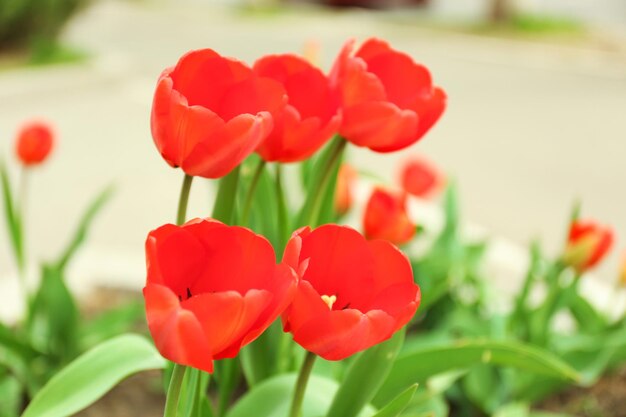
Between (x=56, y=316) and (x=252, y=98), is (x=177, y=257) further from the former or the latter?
(x=56, y=316)

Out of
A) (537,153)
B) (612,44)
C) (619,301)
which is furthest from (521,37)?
(619,301)

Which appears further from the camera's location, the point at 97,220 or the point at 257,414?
the point at 97,220

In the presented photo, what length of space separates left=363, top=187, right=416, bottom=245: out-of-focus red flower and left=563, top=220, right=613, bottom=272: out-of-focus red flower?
34 centimetres

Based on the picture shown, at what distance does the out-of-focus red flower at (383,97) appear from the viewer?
0.93m

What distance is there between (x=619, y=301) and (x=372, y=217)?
965 millimetres

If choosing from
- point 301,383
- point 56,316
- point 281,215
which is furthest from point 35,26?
point 301,383

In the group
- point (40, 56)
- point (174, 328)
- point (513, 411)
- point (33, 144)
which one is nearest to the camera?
point (174, 328)

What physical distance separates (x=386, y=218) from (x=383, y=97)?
1.19 ft

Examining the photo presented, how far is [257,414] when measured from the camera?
0.96 metres

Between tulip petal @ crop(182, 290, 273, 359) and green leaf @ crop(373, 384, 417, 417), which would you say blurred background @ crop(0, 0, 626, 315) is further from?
tulip petal @ crop(182, 290, 273, 359)

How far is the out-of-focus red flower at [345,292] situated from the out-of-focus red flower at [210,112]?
0.09 meters

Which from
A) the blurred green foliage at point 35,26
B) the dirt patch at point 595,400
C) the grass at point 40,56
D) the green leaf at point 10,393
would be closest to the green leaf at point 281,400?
the green leaf at point 10,393

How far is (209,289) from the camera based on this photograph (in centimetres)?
72

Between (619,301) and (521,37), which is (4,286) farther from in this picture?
(521,37)
